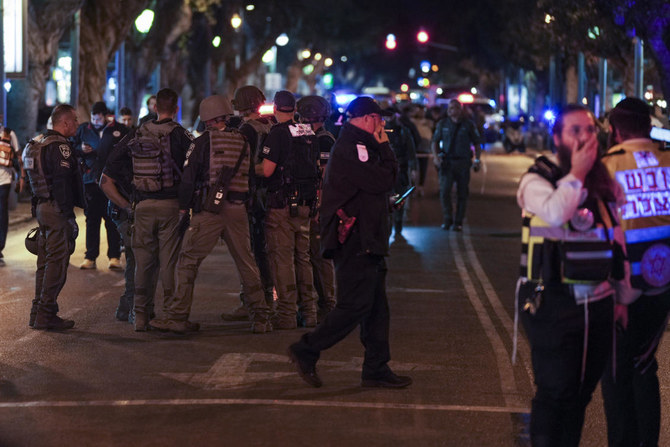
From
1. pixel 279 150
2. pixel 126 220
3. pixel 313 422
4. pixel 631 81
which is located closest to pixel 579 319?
pixel 313 422

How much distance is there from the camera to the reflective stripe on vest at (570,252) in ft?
17.9

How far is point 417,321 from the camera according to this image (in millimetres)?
10992

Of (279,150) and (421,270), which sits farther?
(421,270)

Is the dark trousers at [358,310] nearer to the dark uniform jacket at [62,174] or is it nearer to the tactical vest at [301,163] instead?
the tactical vest at [301,163]

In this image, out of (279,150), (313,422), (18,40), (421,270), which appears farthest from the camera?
(18,40)

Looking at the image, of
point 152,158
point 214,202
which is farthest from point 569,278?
point 152,158

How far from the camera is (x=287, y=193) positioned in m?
10.2

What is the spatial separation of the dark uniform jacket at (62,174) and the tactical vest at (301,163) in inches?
72.3

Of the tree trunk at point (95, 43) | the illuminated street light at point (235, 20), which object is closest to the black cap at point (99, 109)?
the tree trunk at point (95, 43)

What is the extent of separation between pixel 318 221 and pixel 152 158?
166cm

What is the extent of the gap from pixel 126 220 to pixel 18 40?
14.1m

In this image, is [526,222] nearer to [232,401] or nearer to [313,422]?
[313,422]

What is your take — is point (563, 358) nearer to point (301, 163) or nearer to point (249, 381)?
point (249, 381)

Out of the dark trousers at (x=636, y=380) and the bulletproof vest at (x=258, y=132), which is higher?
the bulletproof vest at (x=258, y=132)
